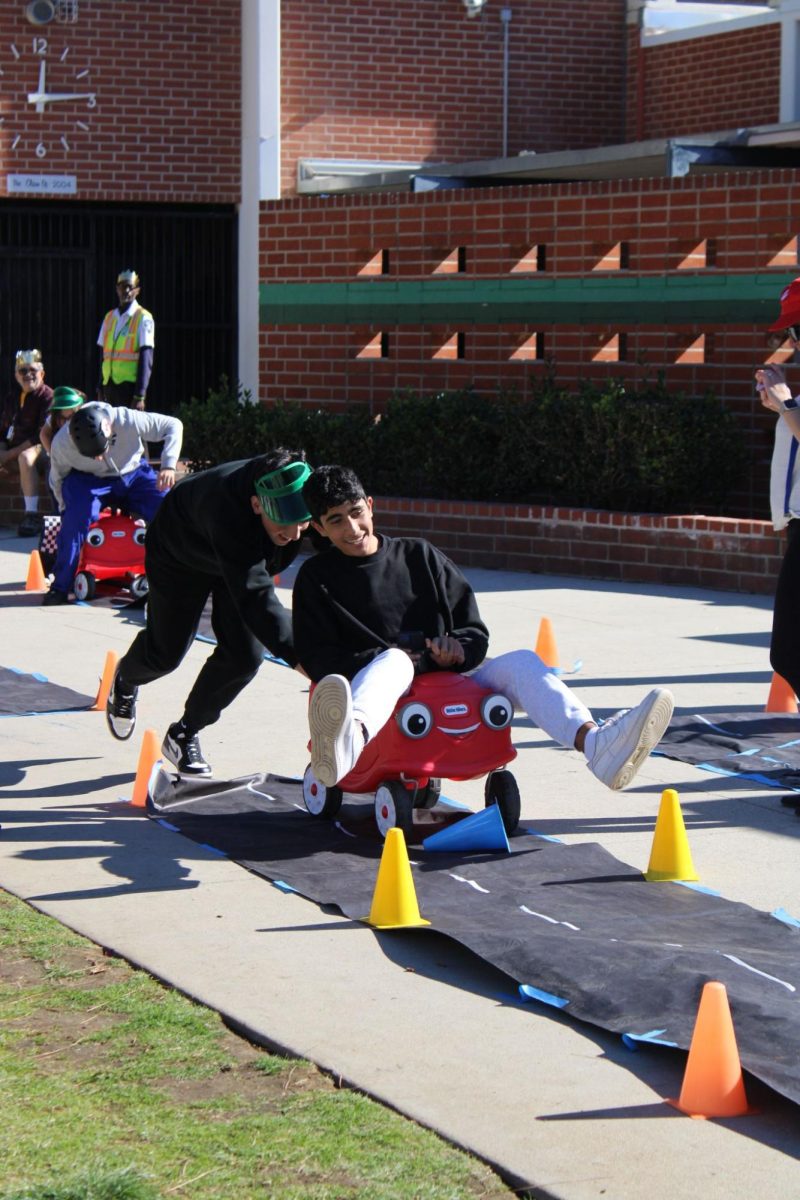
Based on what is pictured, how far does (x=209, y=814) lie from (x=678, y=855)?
1.99 meters

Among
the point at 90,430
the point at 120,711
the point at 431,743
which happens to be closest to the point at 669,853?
the point at 431,743

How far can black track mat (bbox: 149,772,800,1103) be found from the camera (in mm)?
5160

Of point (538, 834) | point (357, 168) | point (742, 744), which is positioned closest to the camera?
point (538, 834)

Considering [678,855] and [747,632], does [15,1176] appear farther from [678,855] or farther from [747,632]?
[747,632]

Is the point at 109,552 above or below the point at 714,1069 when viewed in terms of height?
above

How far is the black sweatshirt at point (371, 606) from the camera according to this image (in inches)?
277

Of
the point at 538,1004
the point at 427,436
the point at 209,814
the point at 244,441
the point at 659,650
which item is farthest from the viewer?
the point at 244,441

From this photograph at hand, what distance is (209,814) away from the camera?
753cm

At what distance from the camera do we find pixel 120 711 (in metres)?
8.52

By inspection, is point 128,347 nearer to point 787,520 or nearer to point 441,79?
point 441,79

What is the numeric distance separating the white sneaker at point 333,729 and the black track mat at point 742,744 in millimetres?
2510

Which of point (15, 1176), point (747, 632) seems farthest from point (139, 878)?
point (747, 632)

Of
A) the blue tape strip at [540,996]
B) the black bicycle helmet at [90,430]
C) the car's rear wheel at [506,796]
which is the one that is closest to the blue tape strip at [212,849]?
the car's rear wheel at [506,796]

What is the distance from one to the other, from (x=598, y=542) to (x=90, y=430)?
13.8 ft
